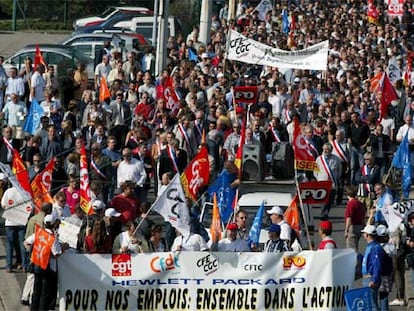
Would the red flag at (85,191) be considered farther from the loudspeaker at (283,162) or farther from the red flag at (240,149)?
the loudspeaker at (283,162)

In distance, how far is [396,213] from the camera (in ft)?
77.3

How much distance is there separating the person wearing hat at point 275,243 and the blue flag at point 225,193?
2.12m

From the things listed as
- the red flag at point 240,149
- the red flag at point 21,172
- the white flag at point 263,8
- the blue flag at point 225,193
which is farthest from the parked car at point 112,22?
the blue flag at point 225,193

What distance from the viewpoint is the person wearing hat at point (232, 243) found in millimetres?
21625

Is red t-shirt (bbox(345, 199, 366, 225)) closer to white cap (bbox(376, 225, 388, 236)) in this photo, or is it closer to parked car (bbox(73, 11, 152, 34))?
white cap (bbox(376, 225, 388, 236))

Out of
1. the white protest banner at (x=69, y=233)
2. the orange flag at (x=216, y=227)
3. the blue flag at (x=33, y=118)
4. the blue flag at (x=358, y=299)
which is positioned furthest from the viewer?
the blue flag at (x=33, y=118)

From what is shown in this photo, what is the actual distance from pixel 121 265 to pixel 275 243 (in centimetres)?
240

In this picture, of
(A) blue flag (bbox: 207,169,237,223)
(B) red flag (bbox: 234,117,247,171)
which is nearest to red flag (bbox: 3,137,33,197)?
(A) blue flag (bbox: 207,169,237,223)

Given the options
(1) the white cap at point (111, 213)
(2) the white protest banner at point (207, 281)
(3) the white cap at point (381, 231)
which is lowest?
(2) the white protest banner at point (207, 281)

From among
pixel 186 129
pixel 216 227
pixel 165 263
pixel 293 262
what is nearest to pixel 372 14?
pixel 186 129

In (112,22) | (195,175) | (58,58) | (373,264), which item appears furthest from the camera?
(112,22)

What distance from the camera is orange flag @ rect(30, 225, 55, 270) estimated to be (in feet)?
66.6

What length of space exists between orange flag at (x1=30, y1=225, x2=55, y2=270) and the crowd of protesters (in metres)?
0.14

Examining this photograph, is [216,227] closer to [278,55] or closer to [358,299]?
[358,299]
